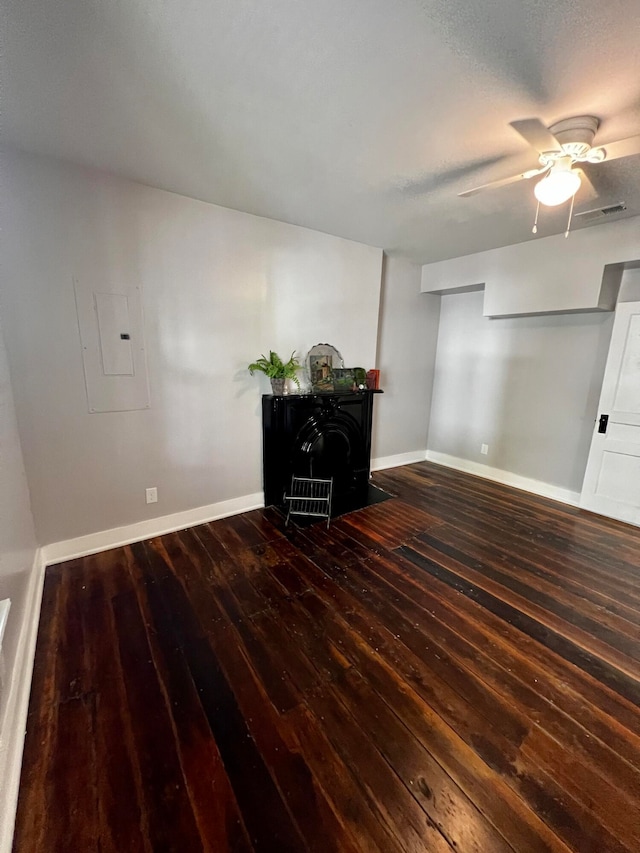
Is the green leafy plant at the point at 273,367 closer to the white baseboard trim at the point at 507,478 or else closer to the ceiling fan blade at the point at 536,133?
the ceiling fan blade at the point at 536,133

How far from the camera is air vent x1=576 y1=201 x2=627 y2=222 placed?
2.43 m

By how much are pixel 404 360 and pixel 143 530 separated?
347 centimetres

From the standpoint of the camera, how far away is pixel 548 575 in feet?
7.55

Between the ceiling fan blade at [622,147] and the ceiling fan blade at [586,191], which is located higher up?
the ceiling fan blade at [586,191]

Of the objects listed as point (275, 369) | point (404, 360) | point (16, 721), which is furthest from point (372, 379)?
point (16, 721)

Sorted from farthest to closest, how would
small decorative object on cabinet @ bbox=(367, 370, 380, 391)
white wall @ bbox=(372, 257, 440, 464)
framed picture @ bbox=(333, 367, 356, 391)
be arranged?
1. white wall @ bbox=(372, 257, 440, 464)
2. small decorative object on cabinet @ bbox=(367, 370, 380, 391)
3. framed picture @ bbox=(333, 367, 356, 391)

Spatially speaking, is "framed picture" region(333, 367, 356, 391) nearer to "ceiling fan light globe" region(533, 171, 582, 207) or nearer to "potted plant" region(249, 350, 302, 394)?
"potted plant" region(249, 350, 302, 394)

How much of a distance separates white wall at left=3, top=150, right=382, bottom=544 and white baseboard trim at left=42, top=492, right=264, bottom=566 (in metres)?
0.06

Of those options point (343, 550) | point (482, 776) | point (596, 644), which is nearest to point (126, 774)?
point (482, 776)

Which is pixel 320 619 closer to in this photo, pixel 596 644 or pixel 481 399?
pixel 596 644

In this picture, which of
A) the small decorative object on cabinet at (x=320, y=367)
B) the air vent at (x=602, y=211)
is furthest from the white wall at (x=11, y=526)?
the air vent at (x=602, y=211)

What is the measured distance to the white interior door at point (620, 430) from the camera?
296 centimetres

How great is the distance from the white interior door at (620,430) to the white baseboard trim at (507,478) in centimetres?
29

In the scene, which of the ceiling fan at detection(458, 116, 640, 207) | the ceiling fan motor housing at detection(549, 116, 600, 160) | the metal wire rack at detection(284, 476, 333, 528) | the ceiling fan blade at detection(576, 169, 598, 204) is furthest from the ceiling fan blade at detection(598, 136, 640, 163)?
the metal wire rack at detection(284, 476, 333, 528)
